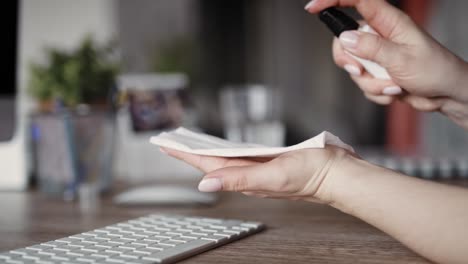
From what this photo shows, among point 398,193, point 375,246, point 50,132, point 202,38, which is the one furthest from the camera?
point 202,38

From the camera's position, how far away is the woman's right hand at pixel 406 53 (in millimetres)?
893

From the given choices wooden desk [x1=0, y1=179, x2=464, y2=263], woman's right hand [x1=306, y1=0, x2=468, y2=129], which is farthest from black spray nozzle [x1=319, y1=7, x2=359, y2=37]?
wooden desk [x1=0, y1=179, x2=464, y2=263]

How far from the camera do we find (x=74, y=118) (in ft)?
4.46

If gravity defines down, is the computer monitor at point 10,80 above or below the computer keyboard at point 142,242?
above

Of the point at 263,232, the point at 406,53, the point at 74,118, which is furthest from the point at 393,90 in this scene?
the point at 74,118

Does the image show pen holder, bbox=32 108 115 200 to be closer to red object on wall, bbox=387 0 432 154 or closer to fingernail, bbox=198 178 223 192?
fingernail, bbox=198 178 223 192

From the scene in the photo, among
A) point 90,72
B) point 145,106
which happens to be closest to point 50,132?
point 90,72

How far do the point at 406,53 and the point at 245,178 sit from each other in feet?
1.24

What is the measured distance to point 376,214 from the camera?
2.21ft

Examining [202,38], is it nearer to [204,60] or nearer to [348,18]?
[204,60]

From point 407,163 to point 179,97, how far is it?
667 millimetres

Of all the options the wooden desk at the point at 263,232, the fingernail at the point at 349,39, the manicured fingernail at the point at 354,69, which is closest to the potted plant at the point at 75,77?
the wooden desk at the point at 263,232

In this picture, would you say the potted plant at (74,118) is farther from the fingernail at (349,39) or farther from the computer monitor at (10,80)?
the fingernail at (349,39)

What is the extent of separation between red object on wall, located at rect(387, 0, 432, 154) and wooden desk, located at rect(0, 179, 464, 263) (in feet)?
12.5
